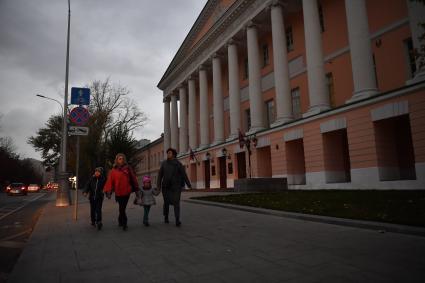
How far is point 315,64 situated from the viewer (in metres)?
21.0

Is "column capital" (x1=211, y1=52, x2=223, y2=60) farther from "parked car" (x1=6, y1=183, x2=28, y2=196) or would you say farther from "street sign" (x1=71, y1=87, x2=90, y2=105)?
"parked car" (x1=6, y1=183, x2=28, y2=196)

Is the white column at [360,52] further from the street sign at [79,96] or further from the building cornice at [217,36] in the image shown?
the street sign at [79,96]

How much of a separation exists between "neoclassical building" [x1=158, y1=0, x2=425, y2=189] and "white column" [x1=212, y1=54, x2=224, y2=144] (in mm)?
103

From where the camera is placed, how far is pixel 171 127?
48.2 meters

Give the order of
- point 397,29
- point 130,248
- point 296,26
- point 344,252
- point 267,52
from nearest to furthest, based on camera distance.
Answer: point 344,252 → point 130,248 → point 397,29 → point 296,26 → point 267,52

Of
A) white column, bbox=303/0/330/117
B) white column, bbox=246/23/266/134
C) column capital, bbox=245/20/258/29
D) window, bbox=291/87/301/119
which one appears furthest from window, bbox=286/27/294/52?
white column, bbox=303/0/330/117

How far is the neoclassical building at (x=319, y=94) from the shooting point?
55.6ft

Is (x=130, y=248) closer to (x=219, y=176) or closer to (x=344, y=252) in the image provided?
(x=344, y=252)

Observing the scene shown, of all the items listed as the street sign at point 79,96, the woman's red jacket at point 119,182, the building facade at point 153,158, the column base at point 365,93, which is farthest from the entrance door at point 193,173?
the woman's red jacket at point 119,182

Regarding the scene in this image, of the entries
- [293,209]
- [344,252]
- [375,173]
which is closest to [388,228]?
[344,252]

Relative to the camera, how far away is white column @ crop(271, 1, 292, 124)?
23906 mm

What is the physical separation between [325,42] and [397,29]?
5.71 m

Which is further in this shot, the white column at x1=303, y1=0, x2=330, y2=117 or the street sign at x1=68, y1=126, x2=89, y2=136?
the white column at x1=303, y1=0, x2=330, y2=117

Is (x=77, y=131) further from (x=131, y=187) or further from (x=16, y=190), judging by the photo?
(x=16, y=190)
